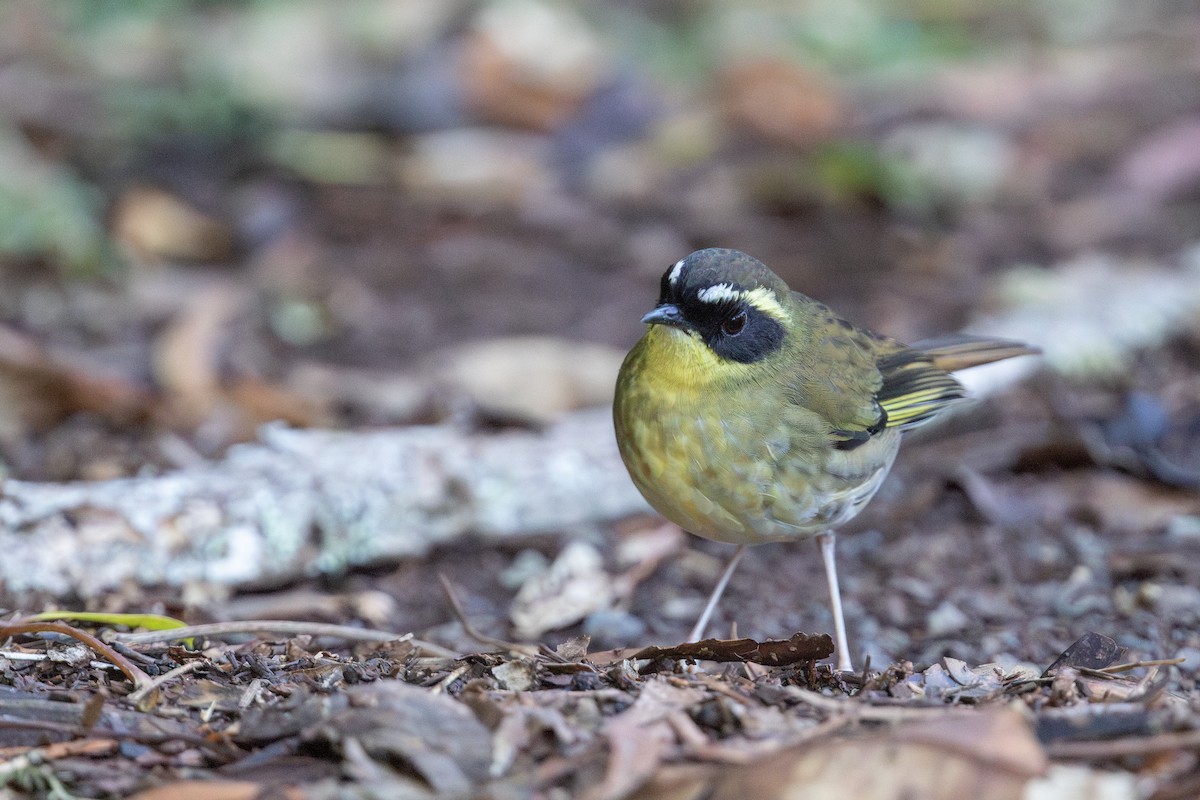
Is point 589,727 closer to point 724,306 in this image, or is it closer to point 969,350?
point 724,306

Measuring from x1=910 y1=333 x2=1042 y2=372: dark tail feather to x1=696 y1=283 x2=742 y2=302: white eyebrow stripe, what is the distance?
4.79 feet

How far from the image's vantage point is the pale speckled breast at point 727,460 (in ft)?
14.6

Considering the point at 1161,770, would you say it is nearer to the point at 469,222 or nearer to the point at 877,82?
the point at 469,222

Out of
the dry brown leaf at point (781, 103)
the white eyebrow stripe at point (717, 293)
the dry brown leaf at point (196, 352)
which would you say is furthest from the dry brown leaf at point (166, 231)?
the white eyebrow stripe at point (717, 293)

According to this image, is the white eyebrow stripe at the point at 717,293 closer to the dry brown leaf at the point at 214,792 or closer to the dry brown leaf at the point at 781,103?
A: the dry brown leaf at the point at 214,792

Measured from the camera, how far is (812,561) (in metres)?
5.97

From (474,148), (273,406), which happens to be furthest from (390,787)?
(474,148)

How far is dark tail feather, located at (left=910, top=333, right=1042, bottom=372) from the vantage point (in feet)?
18.3

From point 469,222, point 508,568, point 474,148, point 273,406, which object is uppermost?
point 474,148

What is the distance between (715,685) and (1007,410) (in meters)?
4.05

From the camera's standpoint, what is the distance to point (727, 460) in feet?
14.6

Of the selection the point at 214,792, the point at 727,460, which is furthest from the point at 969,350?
the point at 214,792

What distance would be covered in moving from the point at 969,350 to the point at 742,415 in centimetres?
161

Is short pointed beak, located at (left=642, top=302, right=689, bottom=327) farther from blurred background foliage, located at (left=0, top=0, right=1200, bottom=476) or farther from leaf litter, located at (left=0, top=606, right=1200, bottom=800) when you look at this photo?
blurred background foliage, located at (left=0, top=0, right=1200, bottom=476)
